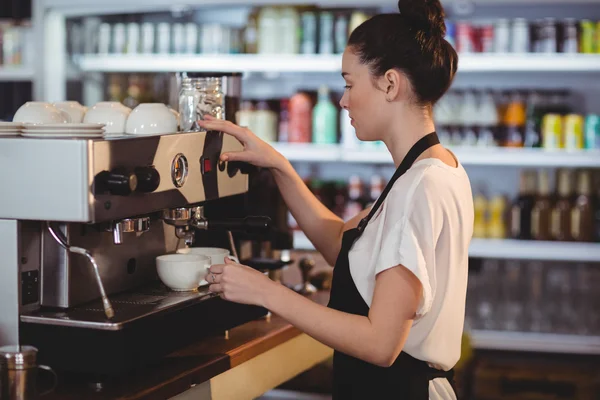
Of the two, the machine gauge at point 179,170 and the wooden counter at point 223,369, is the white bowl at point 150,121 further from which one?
the wooden counter at point 223,369

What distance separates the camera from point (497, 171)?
173 inches

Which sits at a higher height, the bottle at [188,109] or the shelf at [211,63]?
the shelf at [211,63]

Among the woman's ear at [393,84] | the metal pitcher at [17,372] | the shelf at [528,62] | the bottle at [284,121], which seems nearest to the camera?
the metal pitcher at [17,372]

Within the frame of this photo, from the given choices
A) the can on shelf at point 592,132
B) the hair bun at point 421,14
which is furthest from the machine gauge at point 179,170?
the can on shelf at point 592,132

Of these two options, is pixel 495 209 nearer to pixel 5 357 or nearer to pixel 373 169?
pixel 373 169

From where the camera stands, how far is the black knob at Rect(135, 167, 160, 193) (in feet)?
5.15

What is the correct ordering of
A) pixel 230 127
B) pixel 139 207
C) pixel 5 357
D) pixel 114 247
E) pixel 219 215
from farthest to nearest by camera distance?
pixel 219 215 < pixel 230 127 < pixel 114 247 < pixel 139 207 < pixel 5 357

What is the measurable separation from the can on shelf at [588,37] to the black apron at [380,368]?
2478mm

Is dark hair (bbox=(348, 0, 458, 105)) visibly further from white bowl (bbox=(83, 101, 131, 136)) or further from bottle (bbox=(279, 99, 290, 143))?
bottle (bbox=(279, 99, 290, 143))

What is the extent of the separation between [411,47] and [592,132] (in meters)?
2.55

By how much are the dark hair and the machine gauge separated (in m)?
0.40

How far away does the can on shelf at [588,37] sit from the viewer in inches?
153

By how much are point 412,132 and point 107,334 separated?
2.24ft

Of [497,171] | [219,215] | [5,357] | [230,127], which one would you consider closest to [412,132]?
[230,127]
